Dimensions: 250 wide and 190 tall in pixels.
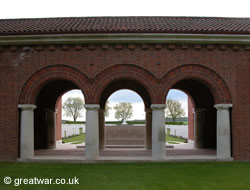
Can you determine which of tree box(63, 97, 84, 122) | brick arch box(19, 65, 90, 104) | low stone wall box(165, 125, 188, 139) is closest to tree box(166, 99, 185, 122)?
tree box(63, 97, 84, 122)

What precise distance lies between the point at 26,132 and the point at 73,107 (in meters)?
75.1

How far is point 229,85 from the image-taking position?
13.4 meters

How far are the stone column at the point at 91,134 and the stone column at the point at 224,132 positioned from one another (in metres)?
5.57

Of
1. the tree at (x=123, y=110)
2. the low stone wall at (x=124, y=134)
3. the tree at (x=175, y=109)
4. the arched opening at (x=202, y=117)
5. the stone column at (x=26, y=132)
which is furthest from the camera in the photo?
the tree at (x=123, y=110)

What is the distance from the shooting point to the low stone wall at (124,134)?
20.9 metres

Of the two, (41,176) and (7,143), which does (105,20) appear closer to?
(7,143)

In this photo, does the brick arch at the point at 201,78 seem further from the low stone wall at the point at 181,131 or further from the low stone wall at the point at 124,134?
the low stone wall at the point at 181,131

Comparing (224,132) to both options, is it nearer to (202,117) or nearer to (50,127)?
(202,117)

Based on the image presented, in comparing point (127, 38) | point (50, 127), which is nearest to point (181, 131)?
point (50, 127)

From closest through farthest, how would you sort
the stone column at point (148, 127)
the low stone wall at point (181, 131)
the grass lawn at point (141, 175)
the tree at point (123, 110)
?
the grass lawn at point (141, 175)
the stone column at point (148, 127)
the low stone wall at point (181, 131)
the tree at point (123, 110)

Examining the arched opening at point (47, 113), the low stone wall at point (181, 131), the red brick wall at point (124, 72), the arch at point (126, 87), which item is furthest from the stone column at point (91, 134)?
the low stone wall at point (181, 131)

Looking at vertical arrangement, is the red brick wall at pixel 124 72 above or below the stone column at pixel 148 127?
above

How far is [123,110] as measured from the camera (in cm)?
8231

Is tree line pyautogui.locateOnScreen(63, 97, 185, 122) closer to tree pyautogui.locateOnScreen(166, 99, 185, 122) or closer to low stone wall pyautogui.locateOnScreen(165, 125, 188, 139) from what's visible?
tree pyautogui.locateOnScreen(166, 99, 185, 122)
